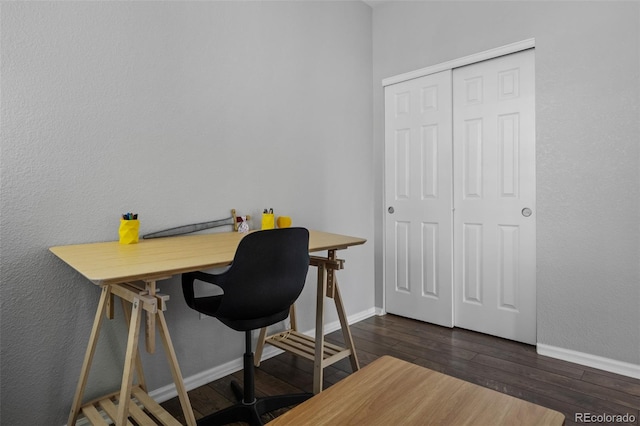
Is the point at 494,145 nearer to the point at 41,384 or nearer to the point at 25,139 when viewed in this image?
the point at 25,139

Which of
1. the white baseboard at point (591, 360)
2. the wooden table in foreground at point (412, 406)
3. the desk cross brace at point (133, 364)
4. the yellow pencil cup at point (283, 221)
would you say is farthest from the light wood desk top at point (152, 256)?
the white baseboard at point (591, 360)

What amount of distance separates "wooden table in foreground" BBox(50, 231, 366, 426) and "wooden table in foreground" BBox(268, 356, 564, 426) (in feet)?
2.08

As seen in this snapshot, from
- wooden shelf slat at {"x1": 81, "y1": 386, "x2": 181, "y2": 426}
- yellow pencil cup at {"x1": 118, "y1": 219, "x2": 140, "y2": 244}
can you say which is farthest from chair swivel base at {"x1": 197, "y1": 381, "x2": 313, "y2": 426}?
yellow pencil cup at {"x1": 118, "y1": 219, "x2": 140, "y2": 244}

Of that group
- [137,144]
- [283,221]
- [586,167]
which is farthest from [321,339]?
[586,167]

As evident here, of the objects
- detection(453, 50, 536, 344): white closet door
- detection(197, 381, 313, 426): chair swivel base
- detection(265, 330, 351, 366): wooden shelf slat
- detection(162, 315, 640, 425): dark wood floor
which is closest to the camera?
detection(197, 381, 313, 426): chair swivel base

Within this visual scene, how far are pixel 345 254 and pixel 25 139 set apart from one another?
7.03 feet

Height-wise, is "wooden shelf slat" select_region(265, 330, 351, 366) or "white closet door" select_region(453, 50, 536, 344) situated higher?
"white closet door" select_region(453, 50, 536, 344)

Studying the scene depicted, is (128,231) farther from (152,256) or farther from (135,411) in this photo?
(135,411)

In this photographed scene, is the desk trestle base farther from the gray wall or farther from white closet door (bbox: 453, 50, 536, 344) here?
the gray wall

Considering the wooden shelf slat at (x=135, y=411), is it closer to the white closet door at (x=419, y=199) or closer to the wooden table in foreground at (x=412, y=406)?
the wooden table in foreground at (x=412, y=406)

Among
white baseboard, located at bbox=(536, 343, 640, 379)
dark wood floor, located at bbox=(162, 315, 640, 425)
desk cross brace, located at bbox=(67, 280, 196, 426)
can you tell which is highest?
desk cross brace, located at bbox=(67, 280, 196, 426)

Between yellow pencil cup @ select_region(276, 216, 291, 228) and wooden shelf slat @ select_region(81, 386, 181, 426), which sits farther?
yellow pencil cup @ select_region(276, 216, 291, 228)

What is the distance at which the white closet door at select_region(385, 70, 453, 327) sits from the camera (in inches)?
116

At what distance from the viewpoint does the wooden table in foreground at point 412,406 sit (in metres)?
0.89
